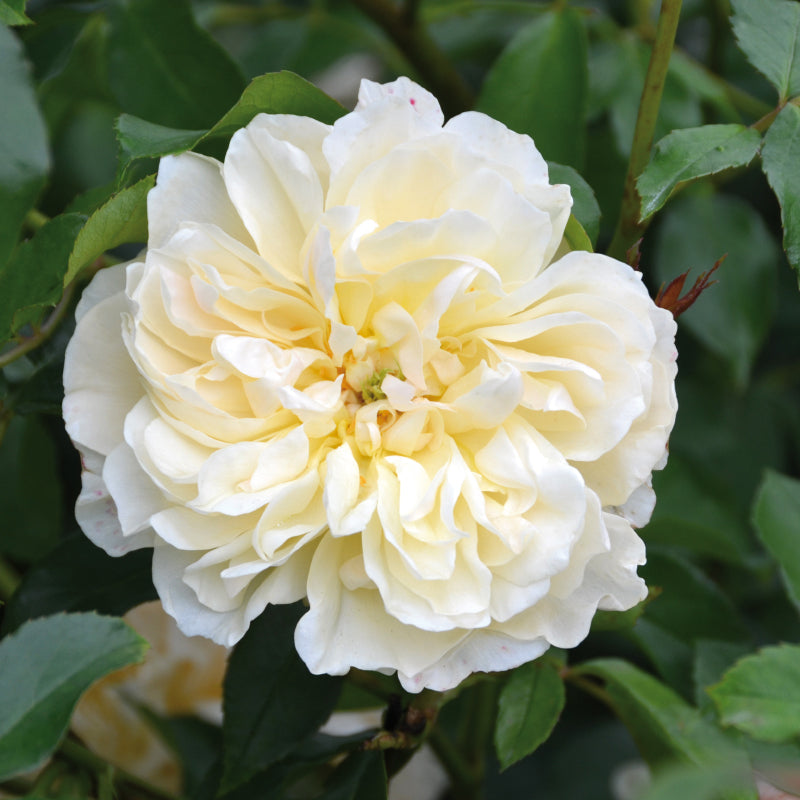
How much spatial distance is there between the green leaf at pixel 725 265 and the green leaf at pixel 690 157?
0.38 metres

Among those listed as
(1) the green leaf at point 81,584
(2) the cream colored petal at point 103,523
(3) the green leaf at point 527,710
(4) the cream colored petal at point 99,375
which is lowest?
(3) the green leaf at point 527,710

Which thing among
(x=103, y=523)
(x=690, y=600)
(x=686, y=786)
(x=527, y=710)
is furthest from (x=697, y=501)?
(x=686, y=786)

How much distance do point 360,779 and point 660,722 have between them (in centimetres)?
20

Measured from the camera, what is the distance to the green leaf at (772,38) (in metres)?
0.59

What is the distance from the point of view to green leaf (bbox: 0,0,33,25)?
21.1 inches

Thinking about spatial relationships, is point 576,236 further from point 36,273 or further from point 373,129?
point 36,273

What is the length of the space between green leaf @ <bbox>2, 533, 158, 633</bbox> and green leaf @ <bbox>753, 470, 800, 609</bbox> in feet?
1.44

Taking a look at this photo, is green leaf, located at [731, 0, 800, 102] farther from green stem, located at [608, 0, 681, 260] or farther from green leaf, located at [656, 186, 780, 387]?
green leaf, located at [656, 186, 780, 387]

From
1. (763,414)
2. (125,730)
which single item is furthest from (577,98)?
(125,730)

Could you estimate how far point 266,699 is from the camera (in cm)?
62

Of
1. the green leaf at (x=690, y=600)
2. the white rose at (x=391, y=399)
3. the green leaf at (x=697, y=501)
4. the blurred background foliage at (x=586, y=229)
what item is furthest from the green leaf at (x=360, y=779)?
the green leaf at (x=697, y=501)

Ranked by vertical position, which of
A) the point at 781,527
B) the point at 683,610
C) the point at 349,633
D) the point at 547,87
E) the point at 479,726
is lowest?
the point at 479,726

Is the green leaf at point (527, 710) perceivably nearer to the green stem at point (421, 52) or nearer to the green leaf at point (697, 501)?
the green leaf at point (697, 501)

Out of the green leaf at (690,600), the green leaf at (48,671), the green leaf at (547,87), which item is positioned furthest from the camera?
the green leaf at (690,600)
